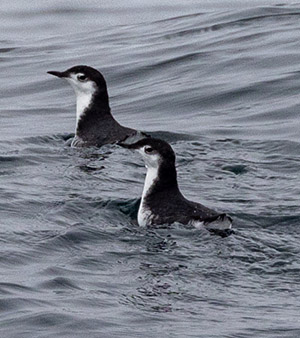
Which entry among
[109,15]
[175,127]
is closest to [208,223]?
[175,127]

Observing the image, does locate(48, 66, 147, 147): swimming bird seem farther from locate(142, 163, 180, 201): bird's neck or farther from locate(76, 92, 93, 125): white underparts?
locate(142, 163, 180, 201): bird's neck

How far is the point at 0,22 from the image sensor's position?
3106cm

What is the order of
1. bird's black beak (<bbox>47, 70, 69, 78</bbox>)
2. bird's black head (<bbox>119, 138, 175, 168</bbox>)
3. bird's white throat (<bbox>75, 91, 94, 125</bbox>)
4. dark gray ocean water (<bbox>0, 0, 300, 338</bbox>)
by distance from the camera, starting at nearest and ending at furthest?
dark gray ocean water (<bbox>0, 0, 300, 338</bbox>)
bird's black head (<bbox>119, 138, 175, 168</bbox>)
bird's black beak (<bbox>47, 70, 69, 78</bbox>)
bird's white throat (<bbox>75, 91, 94, 125</bbox>)

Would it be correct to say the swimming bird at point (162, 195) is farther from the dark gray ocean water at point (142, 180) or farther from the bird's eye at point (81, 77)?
the bird's eye at point (81, 77)

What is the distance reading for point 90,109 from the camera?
17984mm

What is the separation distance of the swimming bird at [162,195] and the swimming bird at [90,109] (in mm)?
3742

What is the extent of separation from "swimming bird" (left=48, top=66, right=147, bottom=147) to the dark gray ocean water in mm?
306

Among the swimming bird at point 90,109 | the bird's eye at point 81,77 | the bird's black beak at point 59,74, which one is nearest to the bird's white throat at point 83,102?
the swimming bird at point 90,109

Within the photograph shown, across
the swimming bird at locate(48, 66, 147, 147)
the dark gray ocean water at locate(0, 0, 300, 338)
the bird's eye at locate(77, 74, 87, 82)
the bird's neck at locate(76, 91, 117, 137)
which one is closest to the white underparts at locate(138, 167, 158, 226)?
the dark gray ocean water at locate(0, 0, 300, 338)

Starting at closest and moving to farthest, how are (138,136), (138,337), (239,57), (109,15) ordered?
(138,337), (138,136), (239,57), (109,15)

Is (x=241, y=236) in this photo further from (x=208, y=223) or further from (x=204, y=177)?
(x=204, y=177)

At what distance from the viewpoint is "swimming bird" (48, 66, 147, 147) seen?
17.4 metres

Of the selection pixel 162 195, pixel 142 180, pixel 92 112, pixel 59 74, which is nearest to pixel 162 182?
pixel 162 195

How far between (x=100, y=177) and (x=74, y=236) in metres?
2.91
